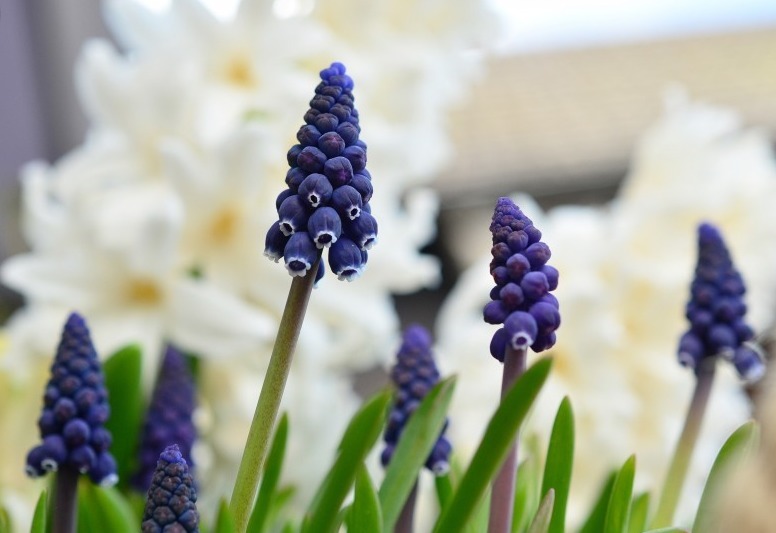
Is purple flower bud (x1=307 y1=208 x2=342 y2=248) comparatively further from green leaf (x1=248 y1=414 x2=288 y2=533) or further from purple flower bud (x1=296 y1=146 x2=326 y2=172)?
green leaf (x1=248 y1=414 x2=288 y2=533)

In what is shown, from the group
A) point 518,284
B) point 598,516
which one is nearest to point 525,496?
point 598,516

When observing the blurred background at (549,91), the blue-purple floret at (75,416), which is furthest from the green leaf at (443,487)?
the blurred background at (549,91)

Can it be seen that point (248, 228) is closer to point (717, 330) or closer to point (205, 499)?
point (205, 499)

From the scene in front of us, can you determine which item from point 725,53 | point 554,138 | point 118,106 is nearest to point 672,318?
point 118,106

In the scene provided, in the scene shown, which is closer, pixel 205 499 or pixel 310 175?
pixel 310 175

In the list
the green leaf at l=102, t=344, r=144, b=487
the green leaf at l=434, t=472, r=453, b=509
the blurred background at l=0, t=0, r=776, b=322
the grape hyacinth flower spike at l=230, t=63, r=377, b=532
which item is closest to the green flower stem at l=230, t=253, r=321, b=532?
the grape hyacinth flower spike at l=230, t=63, r=377, b=532

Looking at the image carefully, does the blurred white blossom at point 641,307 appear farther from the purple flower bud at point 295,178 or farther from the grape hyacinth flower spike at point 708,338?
the purple flower bud at point 295,178
